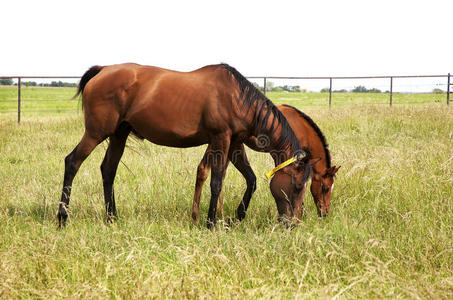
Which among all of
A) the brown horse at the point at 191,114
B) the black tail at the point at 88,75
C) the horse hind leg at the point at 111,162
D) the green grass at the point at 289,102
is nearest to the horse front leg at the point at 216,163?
the brown horse at the point at 191,114

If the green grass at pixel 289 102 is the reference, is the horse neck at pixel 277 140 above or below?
below

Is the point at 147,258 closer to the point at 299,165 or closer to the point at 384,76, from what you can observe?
the point at 299,165

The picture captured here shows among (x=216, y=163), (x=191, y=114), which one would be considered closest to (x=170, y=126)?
(x=191, y=114)

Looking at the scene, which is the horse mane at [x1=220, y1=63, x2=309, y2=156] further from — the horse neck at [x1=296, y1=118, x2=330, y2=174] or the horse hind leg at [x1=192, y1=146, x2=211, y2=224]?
the horse hind leg at [x1=192, y1=146, x2=211, y2=224]

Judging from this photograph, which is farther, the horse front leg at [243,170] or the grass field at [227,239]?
the horse front leg at [243,170]

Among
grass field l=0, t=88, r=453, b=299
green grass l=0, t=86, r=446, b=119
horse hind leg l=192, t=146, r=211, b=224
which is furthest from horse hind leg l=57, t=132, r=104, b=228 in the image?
green grass l=0, t=86, r=446, b=119

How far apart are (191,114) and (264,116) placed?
2.56 ft

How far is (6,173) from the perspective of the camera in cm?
693

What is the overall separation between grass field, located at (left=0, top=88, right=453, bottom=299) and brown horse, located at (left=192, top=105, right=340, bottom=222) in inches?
6.4

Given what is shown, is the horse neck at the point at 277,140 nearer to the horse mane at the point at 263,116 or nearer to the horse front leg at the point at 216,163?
the horse mane at the point at 263,116

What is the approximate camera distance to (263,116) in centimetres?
427

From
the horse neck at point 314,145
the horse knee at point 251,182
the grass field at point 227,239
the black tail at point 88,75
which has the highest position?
the black tail at point 88,75

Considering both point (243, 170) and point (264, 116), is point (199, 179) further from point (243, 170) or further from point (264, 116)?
point (264, 116)

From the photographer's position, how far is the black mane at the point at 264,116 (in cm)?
421
